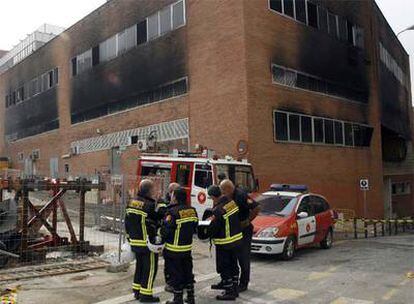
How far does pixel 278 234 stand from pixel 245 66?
10.0 metres

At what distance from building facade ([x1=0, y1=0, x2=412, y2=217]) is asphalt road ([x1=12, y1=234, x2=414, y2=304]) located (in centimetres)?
903

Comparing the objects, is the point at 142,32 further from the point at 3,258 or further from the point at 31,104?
the point at 31,104

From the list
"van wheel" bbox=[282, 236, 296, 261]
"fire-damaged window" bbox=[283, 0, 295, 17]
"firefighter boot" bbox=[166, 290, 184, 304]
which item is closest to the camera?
"firefighter boot" bbox=[166, 290, 184, 304]

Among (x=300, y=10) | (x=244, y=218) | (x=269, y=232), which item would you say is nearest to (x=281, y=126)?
(x=300, y=10)

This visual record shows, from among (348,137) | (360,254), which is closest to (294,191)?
(360,254)

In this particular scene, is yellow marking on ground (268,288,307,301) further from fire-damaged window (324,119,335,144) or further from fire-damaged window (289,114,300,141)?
fire-damaged window (324,119,335,144)

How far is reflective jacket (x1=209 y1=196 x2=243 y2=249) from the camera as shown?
7.48 metres

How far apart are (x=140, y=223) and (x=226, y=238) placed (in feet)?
4.48

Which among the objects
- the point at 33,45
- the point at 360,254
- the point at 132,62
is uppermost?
the point at 33,45

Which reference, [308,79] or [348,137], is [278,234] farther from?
[348,137]

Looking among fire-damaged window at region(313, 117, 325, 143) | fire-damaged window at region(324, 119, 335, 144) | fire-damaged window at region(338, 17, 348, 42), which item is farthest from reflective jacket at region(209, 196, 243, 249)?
fire-damaged window at region(338, 17, 348, 42)

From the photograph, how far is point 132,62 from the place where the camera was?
2617cm

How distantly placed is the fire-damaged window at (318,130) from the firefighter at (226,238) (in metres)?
13.3

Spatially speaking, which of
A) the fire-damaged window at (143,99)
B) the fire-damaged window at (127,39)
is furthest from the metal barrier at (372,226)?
the fire-damaged window at (127,39)
